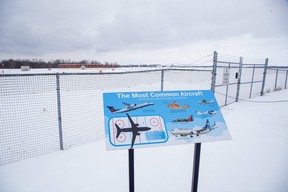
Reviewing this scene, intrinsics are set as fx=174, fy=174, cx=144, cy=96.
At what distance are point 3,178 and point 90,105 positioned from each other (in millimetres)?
6086

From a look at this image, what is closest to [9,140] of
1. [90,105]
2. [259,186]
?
[90,105]

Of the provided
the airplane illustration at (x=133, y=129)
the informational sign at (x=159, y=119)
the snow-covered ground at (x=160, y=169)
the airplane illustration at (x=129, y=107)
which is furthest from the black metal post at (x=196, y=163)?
the airplane illustration at (x=129, y=107)

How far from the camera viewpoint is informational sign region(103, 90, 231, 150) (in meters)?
2.13

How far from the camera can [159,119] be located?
233 centimetres

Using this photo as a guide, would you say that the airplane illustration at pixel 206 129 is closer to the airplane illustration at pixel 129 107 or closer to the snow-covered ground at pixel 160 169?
the airplane illustration at pixel 129 107

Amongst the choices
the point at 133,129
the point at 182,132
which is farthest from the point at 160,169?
the point at 133,129

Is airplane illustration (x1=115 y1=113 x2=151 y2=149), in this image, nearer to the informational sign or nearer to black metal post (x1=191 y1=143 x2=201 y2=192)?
the informational sign

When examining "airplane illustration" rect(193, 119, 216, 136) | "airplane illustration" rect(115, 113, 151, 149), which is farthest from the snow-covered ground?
"airplane illustration" rect(115, 113, 151, 149)

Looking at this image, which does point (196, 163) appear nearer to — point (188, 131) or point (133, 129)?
point (188, 131)

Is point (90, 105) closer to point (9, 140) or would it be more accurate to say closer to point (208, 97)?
point (9, 140)

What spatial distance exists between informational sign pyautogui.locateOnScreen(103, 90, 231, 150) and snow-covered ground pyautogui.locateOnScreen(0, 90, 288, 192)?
142cm

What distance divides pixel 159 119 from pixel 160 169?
1908 millimetres

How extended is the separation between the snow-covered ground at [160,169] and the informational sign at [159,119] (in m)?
1.42

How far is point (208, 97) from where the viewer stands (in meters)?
2.70
